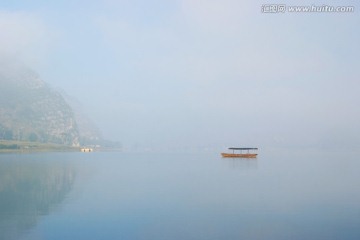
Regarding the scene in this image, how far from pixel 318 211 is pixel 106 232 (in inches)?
1257

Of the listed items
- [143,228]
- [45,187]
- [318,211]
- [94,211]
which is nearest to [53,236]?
[143,228]

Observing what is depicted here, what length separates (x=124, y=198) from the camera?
66.6 meters

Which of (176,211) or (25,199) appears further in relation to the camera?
(25,199)

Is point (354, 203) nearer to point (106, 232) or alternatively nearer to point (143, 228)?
point (143, 228)

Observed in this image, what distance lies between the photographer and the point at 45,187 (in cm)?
8019

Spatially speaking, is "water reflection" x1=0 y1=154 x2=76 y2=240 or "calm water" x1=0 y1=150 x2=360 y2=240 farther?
"water reflection" x1=0 y1=154 x2=76 y2=240

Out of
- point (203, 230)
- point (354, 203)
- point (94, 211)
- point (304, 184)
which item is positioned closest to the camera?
point (203, 230)

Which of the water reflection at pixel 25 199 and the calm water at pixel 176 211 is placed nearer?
the calm water at pixel 176 211

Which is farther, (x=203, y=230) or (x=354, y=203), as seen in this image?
(x=354, y=203)

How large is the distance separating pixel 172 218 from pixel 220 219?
20.7 ft

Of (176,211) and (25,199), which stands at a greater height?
(176,211)

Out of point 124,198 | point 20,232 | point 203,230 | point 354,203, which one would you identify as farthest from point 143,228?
point 354,203

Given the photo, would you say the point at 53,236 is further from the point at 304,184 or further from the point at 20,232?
the point at 304,184

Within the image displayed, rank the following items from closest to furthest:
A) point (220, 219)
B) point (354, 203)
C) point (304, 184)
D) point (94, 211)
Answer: point (220, 219)
point (94, 211)
point (354, 203)
point (304, 184)
